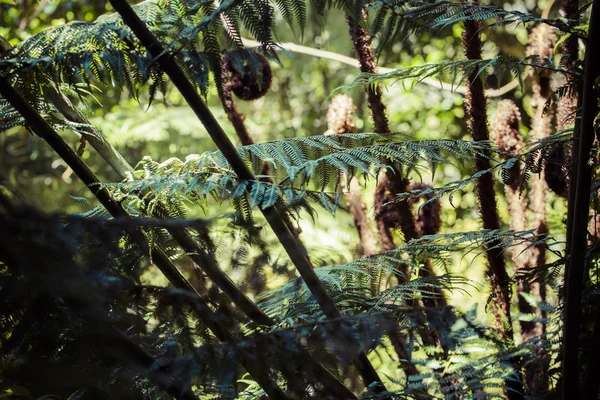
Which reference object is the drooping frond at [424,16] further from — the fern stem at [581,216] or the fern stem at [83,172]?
the fern stem at [83,172]

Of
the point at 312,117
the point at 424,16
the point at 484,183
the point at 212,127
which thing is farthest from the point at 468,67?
the point at 312,117

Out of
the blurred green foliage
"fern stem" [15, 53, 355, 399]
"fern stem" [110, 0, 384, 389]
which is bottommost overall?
"fern stem" [15, 53, 355, 399]

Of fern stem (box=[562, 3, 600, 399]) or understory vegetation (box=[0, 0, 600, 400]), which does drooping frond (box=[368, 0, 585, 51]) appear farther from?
fern stem (box=[562, 3, 600, 399])

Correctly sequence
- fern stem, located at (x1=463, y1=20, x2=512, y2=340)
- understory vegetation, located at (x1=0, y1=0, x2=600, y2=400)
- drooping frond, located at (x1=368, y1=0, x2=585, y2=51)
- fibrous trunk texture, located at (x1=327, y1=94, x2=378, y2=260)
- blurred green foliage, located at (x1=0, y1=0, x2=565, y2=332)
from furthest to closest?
blurred green foliage, located at (x1=0, y1=0, x2=565, y2=332) < fibrous trunk texture, located at (x1=327, y1=94, x2=378, y2=260) < fern stem, located at (x1=463, y1=20, x2=512, y2=340) < drooping frond, located at (x1=368, y1=0, x2=585, y2=51) < understory vegetation, located at (x1=0, y1=0, x2=600, y2=400)

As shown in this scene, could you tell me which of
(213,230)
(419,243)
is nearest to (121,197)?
(213,230)

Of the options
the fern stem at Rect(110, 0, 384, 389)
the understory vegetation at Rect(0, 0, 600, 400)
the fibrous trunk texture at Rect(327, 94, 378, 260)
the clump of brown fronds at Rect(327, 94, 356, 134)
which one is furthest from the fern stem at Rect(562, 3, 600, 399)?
the clump of brown fronds at Rect(327, 94, 356, 134)

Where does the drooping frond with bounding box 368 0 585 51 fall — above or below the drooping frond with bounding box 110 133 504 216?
above

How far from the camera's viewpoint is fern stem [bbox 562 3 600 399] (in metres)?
0.79

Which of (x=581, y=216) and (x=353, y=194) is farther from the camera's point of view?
(x=353, y=194)

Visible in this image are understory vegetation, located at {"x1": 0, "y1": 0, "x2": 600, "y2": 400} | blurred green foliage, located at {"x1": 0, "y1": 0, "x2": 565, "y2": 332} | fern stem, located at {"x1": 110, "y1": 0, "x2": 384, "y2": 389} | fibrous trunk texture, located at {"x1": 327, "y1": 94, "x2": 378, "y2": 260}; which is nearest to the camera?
understory vegetation, located at {"x1": 0, "y1": 0, "x2": 600, "y2": 400}

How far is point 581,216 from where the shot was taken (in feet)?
2.66

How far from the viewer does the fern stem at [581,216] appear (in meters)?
0.79

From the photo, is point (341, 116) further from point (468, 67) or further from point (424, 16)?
point (424, 16)

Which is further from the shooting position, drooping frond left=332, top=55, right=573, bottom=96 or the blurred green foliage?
the blurred green foliage
